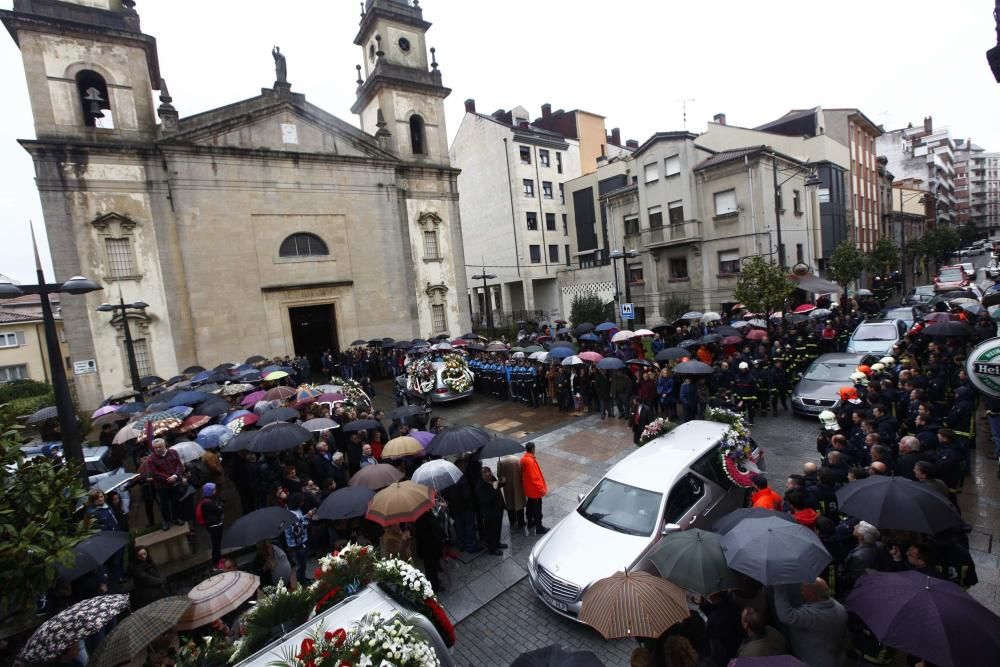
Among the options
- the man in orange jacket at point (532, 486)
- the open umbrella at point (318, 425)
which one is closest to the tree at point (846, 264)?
the man in orange jacket at point (532, 486)

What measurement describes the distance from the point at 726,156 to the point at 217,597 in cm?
3095

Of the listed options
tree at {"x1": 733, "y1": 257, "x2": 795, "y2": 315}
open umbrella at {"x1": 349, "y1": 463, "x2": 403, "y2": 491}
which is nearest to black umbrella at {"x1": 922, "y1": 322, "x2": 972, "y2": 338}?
tree at {"x1": 733, "y1": 257, "x2": 795, "y2": 315}

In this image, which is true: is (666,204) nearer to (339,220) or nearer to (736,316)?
(736,316)

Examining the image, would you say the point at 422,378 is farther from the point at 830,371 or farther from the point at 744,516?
the point at 744,516

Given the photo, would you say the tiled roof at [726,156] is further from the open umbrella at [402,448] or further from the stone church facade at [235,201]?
the open umbrella at [402,448]

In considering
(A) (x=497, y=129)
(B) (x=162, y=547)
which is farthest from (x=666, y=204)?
(B) (x=162, y=547)

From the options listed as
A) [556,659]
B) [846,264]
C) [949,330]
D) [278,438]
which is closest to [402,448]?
[278,438]

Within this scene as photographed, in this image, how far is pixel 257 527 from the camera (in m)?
5.88

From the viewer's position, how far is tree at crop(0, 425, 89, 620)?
3.55 meters

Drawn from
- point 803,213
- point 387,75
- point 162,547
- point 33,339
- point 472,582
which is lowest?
point 472,582

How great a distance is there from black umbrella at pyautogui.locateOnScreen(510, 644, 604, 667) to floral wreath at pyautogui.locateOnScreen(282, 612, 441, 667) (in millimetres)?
891

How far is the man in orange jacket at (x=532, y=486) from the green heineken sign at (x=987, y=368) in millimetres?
6204

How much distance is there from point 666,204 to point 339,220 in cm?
1946

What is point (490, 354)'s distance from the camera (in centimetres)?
1817
